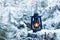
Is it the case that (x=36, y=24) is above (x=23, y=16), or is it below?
below

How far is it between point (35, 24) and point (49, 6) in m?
0.40

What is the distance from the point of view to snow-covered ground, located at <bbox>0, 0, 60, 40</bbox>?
2.38 metres

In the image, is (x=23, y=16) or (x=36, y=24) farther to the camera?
(x=23, y=16)

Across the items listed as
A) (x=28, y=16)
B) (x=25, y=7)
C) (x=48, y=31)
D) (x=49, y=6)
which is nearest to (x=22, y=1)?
(x=25, y=7)

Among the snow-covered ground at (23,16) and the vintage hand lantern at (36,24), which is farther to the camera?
the snow-covered ground at (23,16)

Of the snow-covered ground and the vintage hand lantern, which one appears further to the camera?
the snow-covered ground

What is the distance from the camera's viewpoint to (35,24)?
7.43 feet

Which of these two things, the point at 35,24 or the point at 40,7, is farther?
the point at 40,7

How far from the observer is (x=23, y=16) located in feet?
8.03

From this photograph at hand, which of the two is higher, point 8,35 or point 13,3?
point 13,3

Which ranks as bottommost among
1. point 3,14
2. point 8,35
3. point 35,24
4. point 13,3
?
point 8,35

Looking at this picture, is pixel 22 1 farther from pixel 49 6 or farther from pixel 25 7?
pixel 49 6

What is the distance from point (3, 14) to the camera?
2.43 m

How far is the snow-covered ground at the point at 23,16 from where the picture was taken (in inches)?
93.7
